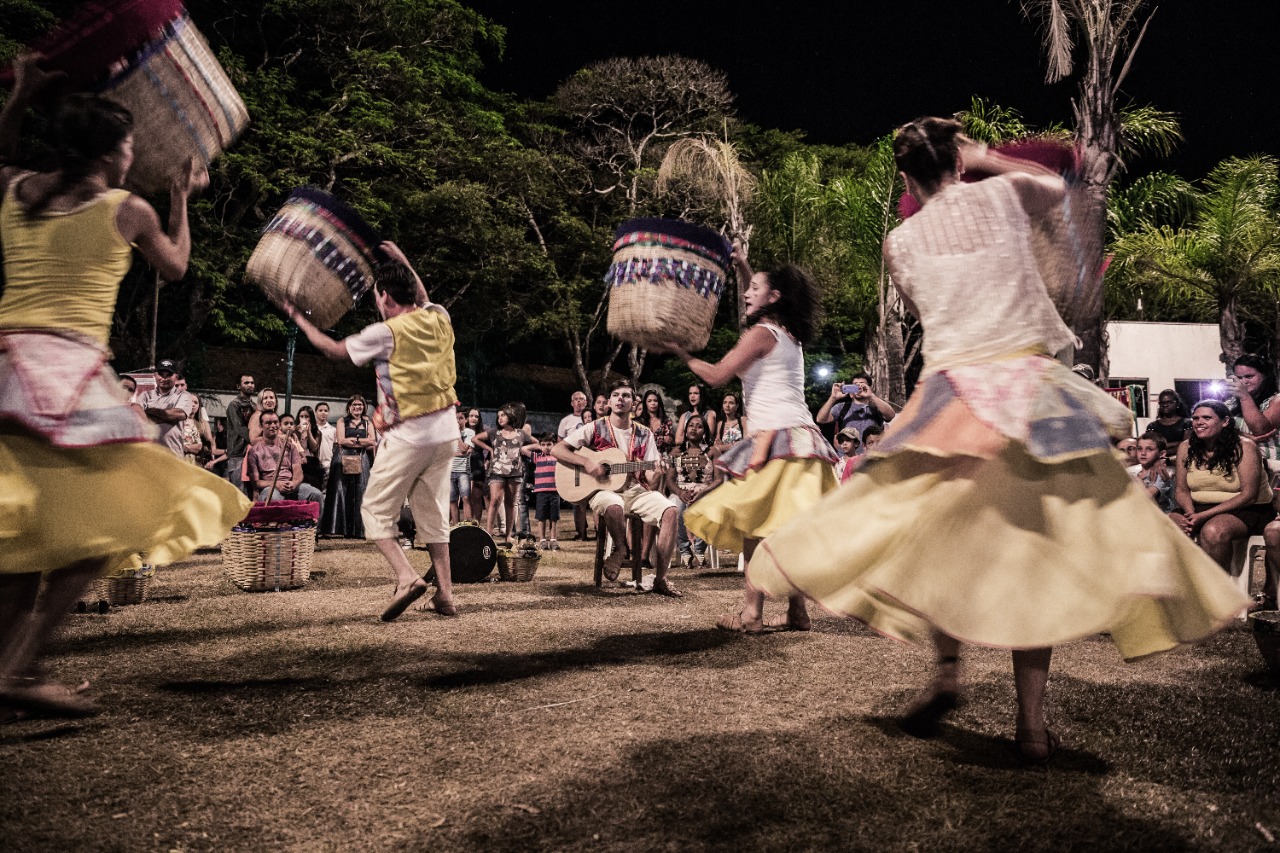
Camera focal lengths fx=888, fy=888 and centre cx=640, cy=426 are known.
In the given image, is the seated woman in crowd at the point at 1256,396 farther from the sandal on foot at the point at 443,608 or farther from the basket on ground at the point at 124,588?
the basket on ground at the point at 124,588

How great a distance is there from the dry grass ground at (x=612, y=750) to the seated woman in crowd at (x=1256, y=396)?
190cm

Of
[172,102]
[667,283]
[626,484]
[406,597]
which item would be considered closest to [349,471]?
[626,484]

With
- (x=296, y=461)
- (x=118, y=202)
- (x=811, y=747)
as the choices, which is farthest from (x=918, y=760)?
(x=296, y=461)

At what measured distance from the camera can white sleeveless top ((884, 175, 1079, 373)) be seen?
2834 millimetres

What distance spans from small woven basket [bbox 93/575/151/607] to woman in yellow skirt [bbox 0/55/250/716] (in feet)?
10.8

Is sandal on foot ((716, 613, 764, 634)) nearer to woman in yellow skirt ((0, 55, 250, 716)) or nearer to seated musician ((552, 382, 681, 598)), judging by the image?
seated musician ((552, 382, 681, 598))

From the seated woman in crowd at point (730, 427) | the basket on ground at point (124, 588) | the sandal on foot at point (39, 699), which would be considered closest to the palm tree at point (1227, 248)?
the seated woman in crowd at point (730, 427)

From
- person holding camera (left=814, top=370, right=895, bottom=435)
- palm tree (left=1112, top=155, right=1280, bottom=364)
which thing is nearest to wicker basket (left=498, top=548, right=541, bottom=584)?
person holding camera (left=814, top=370, right=895, bottom=435)

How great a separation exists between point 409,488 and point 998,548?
3883 millimetres

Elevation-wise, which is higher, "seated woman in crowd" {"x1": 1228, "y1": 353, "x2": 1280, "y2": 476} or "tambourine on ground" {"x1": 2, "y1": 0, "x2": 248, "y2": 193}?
"tambourine on ground" {"x1": 2, "y1": 0, "x2": 248, "y2": 193}

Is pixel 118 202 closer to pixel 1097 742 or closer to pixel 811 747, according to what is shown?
pixel 811 747

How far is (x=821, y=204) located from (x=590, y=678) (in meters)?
20.7

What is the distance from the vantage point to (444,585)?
19.2ft

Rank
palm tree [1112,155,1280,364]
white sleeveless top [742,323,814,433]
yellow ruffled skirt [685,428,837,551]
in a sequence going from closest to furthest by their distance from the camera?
yellow ruffled skirt [685,428,837,551]
white sleeveless top [742,323,814,433]
palm tree [1112,155,1280,364]
